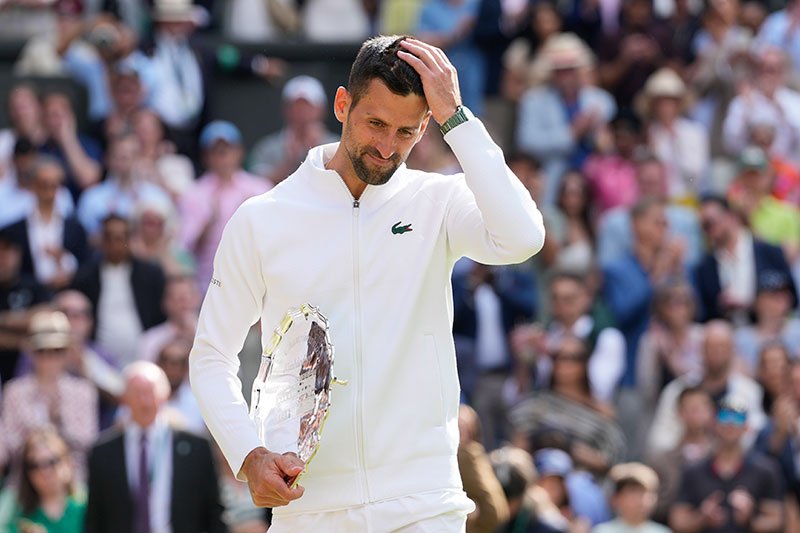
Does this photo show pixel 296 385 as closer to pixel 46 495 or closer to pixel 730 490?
pixel 46 495

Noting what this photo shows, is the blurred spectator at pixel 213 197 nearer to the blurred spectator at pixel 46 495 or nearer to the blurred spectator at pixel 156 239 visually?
the blurred spectator at pixel 156 239

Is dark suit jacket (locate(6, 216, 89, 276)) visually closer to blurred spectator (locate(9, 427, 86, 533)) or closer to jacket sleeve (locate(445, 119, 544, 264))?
blurred spectator (locate(9, 427, 86, 533))

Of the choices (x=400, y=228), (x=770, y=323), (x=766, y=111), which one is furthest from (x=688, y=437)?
(x=400, y=228)

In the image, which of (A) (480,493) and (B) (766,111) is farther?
(B) (766,111)

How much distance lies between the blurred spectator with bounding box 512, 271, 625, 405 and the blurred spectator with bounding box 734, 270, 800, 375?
86cm

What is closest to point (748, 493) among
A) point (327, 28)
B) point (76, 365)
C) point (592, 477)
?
point (592, 477)

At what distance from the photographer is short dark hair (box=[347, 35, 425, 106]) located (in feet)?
15.8

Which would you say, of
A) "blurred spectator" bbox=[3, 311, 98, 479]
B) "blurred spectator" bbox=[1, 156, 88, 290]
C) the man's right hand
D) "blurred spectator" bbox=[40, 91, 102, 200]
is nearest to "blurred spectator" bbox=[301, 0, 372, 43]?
"blurred spectator" bbox=[40, 91, 102, 200]

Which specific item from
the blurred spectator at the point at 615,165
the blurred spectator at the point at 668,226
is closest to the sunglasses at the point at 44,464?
the blurred spectator at the point at 668,226

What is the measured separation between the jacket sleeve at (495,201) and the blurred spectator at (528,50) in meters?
9.96

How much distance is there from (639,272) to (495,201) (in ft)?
26.0

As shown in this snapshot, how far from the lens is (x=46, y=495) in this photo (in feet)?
33.1

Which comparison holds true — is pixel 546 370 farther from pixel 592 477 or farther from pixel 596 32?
pixel 596 32

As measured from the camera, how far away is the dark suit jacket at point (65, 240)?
12594 mm
